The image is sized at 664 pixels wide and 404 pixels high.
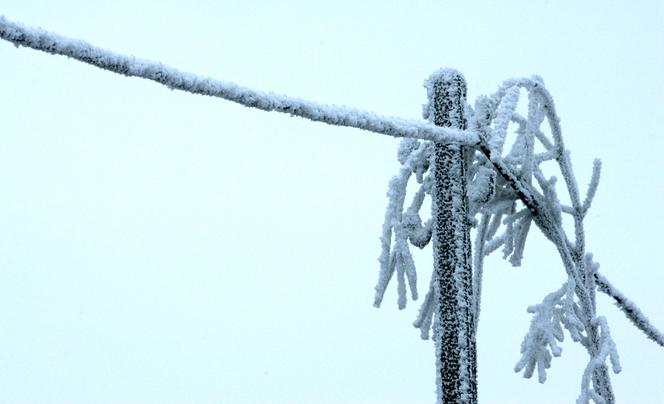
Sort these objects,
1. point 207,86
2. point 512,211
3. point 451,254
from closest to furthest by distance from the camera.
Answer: point 207,86 < point 451,254 < point 512,211

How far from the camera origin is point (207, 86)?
1970 mm

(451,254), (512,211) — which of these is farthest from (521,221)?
(451,254)

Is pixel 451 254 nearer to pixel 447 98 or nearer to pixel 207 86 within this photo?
pixel 447 98

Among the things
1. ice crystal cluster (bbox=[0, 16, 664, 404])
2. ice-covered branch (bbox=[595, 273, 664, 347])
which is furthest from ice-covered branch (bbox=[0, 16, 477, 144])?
ice-covered branch (bbox=[595, 273, 664, 347])

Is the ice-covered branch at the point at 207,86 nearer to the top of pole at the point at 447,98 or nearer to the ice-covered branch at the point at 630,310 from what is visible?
the top of pole at the point at 447,98

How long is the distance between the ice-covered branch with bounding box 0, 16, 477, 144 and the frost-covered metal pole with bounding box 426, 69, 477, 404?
0.24 m

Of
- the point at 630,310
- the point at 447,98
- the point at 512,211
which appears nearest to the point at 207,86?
the point at 447,98

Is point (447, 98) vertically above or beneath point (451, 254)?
above

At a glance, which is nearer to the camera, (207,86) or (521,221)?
(207,86)

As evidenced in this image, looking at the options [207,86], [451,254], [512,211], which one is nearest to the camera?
[207,86]

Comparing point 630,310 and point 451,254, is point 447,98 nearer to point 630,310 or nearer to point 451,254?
point 451,254

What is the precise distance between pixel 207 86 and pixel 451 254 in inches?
45.9

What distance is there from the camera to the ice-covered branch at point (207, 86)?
171cm

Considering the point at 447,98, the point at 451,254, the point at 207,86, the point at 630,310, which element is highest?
the point at 447,98
